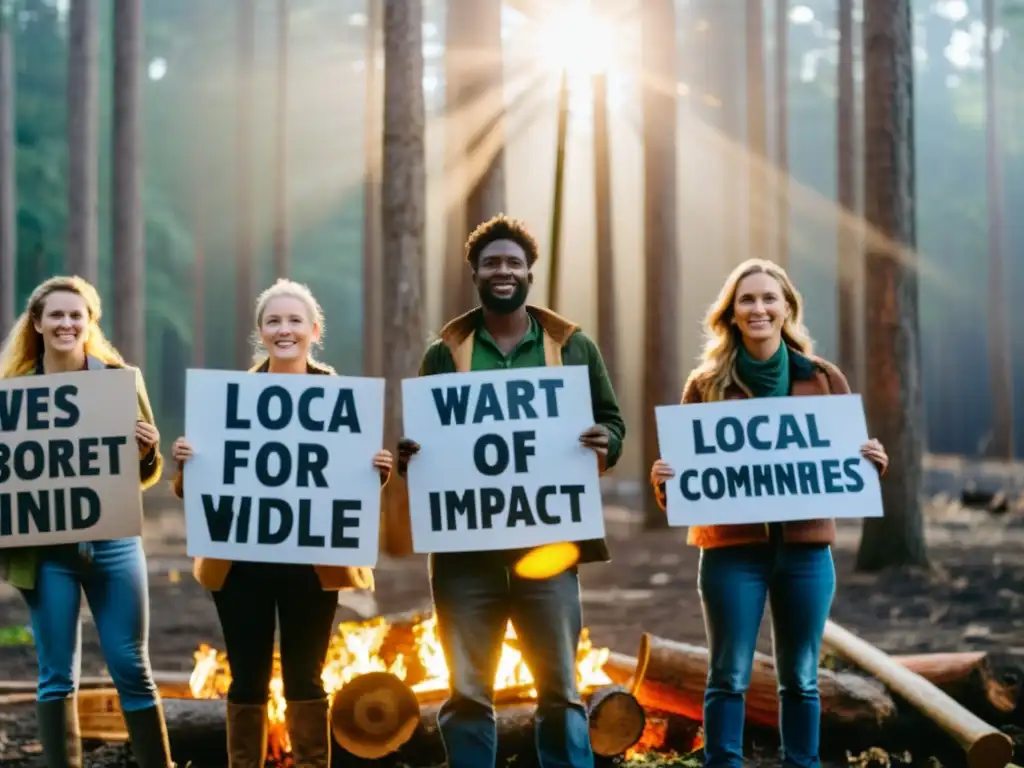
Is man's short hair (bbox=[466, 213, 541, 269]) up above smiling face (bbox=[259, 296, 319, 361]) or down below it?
above

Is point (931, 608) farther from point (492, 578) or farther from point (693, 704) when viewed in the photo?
point (492, 578)

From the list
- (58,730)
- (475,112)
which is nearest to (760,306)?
(58,730)

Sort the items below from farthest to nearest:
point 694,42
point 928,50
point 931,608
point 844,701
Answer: point 928,50
point 694,42
point 931,608
point 844,701

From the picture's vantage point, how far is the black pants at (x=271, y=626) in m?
4.55

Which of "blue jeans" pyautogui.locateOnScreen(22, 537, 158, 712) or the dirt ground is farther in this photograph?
the dirt ground

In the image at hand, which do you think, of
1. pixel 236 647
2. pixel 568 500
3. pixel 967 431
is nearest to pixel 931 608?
pixel 568 500

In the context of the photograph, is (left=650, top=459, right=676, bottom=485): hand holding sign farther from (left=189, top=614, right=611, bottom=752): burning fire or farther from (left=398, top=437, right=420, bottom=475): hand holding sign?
(left=189, top=614, right=611, bottom=752): burning fire

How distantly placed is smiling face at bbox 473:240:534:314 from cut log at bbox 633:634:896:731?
87.2 inches

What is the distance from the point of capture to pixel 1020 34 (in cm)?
4369

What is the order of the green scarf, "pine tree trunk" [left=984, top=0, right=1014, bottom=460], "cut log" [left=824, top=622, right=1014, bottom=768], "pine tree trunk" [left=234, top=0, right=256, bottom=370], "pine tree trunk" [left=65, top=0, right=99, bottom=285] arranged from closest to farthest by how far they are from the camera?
the green scarf → "cut log" [left=824, top=622, right=1014, bottom=768] → "pine tree trunk" [left=65, top=0, right=99, bottom=285] → "pine tree trunk" [left=234, top=0, right=256, bottom=370] → "pine tree trunk" [left=984, top=0, right=1014, bottom=460]

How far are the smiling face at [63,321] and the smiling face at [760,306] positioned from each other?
256 cm

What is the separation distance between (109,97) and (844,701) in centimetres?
3826

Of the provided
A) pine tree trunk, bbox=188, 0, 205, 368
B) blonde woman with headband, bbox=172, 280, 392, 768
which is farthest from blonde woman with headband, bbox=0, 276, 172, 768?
pine tree trunk, bbox=188, 0, 205, 368

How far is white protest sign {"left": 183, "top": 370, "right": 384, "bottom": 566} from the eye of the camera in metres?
4.73
